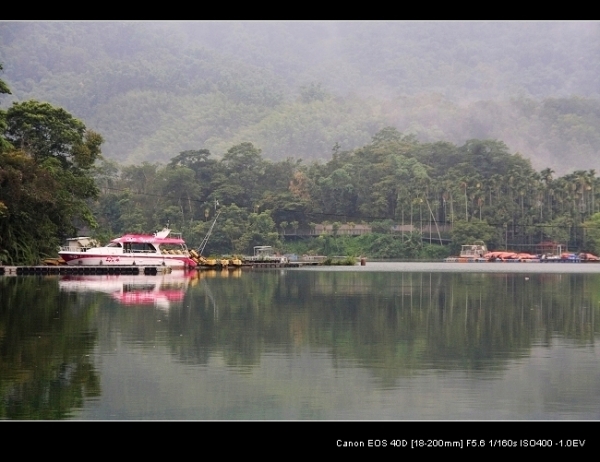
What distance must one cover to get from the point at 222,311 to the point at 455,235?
271ft

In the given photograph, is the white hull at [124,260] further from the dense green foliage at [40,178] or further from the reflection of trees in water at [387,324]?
the reflection of trees in water at [387,324]

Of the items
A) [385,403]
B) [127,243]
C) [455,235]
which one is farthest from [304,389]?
[455,235]

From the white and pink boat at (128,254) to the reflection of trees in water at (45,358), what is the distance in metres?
26.4

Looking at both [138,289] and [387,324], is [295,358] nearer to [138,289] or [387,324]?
[387,324]

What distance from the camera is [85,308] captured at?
26.9m

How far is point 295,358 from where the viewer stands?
690 inches

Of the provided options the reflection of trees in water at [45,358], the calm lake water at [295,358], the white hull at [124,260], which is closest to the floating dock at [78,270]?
the white hull at [124,260]

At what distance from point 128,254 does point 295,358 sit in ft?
137

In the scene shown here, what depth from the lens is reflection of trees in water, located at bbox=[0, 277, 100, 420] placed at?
1307 centimetres

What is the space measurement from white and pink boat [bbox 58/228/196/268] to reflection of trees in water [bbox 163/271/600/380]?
18.5m

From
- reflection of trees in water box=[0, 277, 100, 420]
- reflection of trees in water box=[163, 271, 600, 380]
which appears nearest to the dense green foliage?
reflection of trees in water box=[163, 271, 600, 380]

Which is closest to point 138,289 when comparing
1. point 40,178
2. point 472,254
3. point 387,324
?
point 40,178

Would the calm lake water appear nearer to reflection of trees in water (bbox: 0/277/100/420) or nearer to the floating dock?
reflection of trees in water (bbox: 0/277/100/420)
